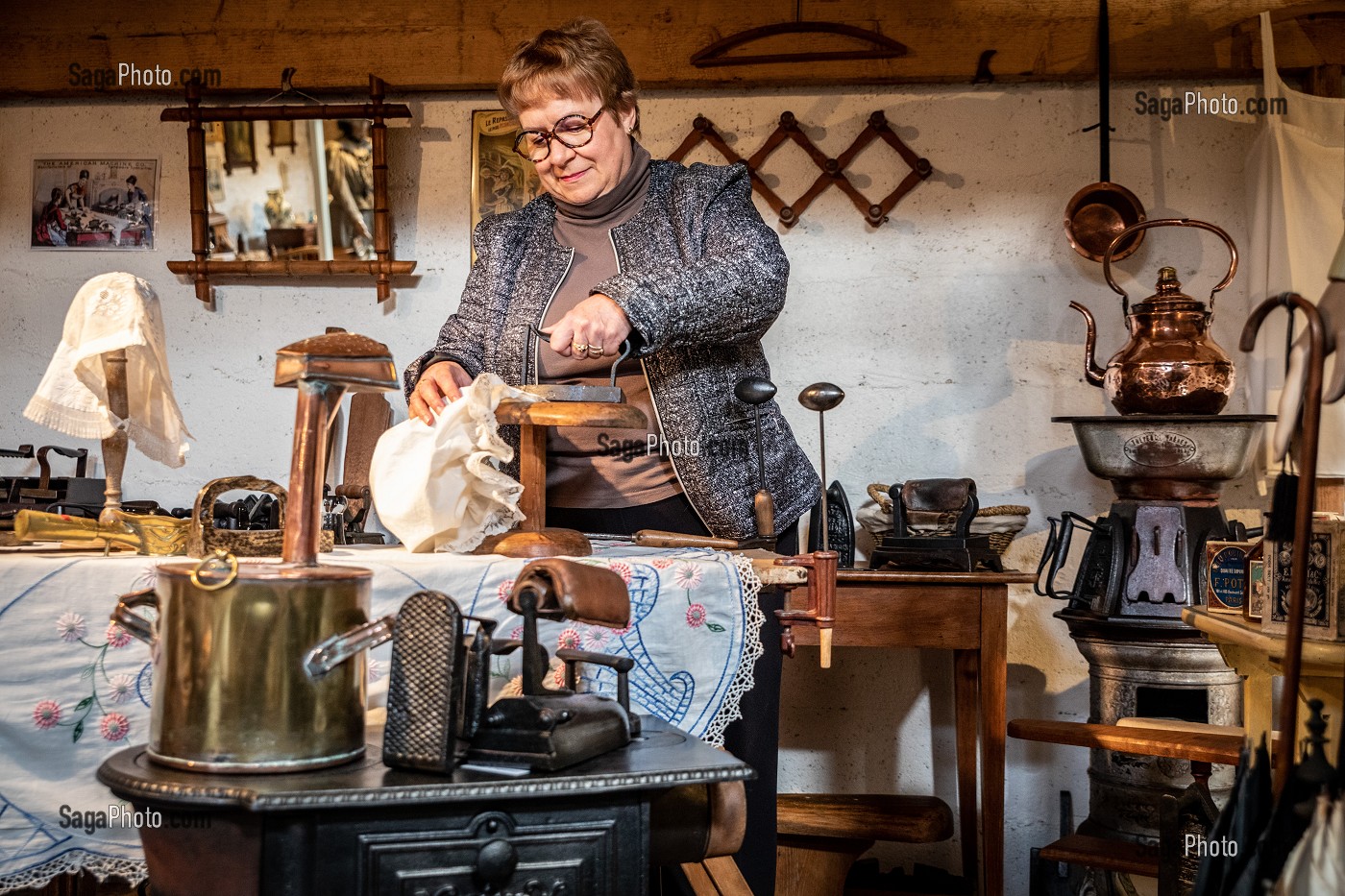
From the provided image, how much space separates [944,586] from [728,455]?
3.30 feet

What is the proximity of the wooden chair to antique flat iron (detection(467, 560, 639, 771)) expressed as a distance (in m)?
1.63

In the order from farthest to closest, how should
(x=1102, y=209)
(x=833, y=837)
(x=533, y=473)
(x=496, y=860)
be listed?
(x=1102, y=209), (x=833, y=837), (x=533, y=473), (x=496, y=860)

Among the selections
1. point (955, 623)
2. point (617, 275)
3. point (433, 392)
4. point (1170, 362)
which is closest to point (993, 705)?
point (955, 623)

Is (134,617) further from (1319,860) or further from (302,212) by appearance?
(302,212)

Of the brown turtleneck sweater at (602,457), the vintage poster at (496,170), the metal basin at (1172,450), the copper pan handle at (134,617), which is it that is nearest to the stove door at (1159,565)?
the metal basin at (1172,450)

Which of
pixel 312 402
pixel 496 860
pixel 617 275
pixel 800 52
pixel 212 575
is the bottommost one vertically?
pixel 496 860

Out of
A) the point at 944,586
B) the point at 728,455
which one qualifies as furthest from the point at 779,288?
the point at 944,586

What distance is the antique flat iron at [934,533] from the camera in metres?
3.43

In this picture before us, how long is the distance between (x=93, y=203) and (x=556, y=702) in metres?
3.70

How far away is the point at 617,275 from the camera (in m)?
2.35

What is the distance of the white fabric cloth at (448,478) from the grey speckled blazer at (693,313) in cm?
39

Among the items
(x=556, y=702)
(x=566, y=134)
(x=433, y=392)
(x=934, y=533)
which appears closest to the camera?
(x=556, y=702)

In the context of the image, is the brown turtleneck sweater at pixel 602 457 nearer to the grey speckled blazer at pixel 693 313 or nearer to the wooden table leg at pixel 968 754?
the grey speckled blazer at pixel 693 313

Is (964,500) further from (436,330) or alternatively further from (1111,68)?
(436,330)
